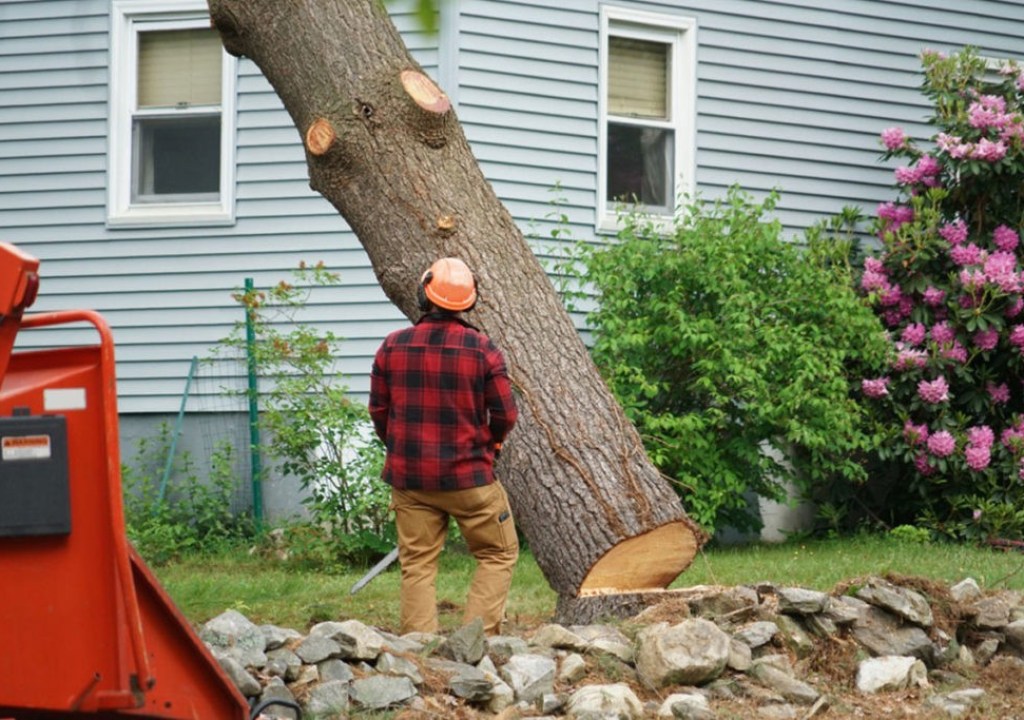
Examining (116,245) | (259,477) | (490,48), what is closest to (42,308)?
(116,245)

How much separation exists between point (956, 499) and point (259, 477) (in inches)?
217

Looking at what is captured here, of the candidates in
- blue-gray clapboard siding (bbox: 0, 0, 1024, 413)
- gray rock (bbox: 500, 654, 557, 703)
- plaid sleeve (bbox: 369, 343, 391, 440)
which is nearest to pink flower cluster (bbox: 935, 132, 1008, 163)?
blue-gray clapboard siding (bbox: 0, 0, 1024, 413)

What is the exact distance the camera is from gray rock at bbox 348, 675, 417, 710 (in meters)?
5.18

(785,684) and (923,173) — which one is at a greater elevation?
(923,173)

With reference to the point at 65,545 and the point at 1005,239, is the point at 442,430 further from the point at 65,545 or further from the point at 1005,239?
the point at 1005,239

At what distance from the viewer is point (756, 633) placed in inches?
247

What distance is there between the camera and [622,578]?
22.9 ft

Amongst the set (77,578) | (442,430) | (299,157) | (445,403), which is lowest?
(77,578)

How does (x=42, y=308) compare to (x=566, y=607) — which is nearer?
(x=566, y=607)

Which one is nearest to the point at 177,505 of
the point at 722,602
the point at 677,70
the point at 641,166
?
the point at 641,166

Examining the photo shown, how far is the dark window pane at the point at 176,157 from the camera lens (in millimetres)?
11992

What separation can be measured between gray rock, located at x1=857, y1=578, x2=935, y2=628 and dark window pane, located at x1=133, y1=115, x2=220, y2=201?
6.98 meters

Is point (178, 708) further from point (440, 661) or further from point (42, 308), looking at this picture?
point (42, 308)

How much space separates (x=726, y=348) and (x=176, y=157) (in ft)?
15.3
